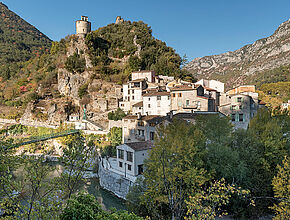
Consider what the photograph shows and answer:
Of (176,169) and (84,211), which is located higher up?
(84,211)

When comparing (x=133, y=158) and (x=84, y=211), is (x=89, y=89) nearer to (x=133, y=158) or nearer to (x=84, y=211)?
(x=133, y=158)

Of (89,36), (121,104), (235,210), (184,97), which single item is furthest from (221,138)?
(89,36)

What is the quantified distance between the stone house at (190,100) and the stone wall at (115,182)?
38.6 feet

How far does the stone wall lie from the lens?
59.4 feet

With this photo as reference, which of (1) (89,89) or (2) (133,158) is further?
(1) (89,89)

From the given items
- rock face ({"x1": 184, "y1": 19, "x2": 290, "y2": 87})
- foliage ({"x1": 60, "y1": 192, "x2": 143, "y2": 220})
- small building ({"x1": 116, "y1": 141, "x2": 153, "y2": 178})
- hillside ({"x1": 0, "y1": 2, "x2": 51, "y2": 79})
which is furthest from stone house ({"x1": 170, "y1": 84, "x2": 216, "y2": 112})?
hillside ({"x1": 0, "y1": 2, "x2": 51, "y2": 79})

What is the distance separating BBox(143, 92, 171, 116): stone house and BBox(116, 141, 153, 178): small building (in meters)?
9.28

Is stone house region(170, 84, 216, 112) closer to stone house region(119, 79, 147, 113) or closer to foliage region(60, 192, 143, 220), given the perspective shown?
stone house region(119, 79, 147, 113)

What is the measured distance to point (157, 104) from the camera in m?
28.4

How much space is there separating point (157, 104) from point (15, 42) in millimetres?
79106

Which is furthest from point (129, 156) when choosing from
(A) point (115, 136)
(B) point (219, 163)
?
(A) point (115, 136)

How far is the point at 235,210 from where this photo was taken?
13016 millimetres

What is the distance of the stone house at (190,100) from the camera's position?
24.7m

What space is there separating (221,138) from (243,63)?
100 metres
